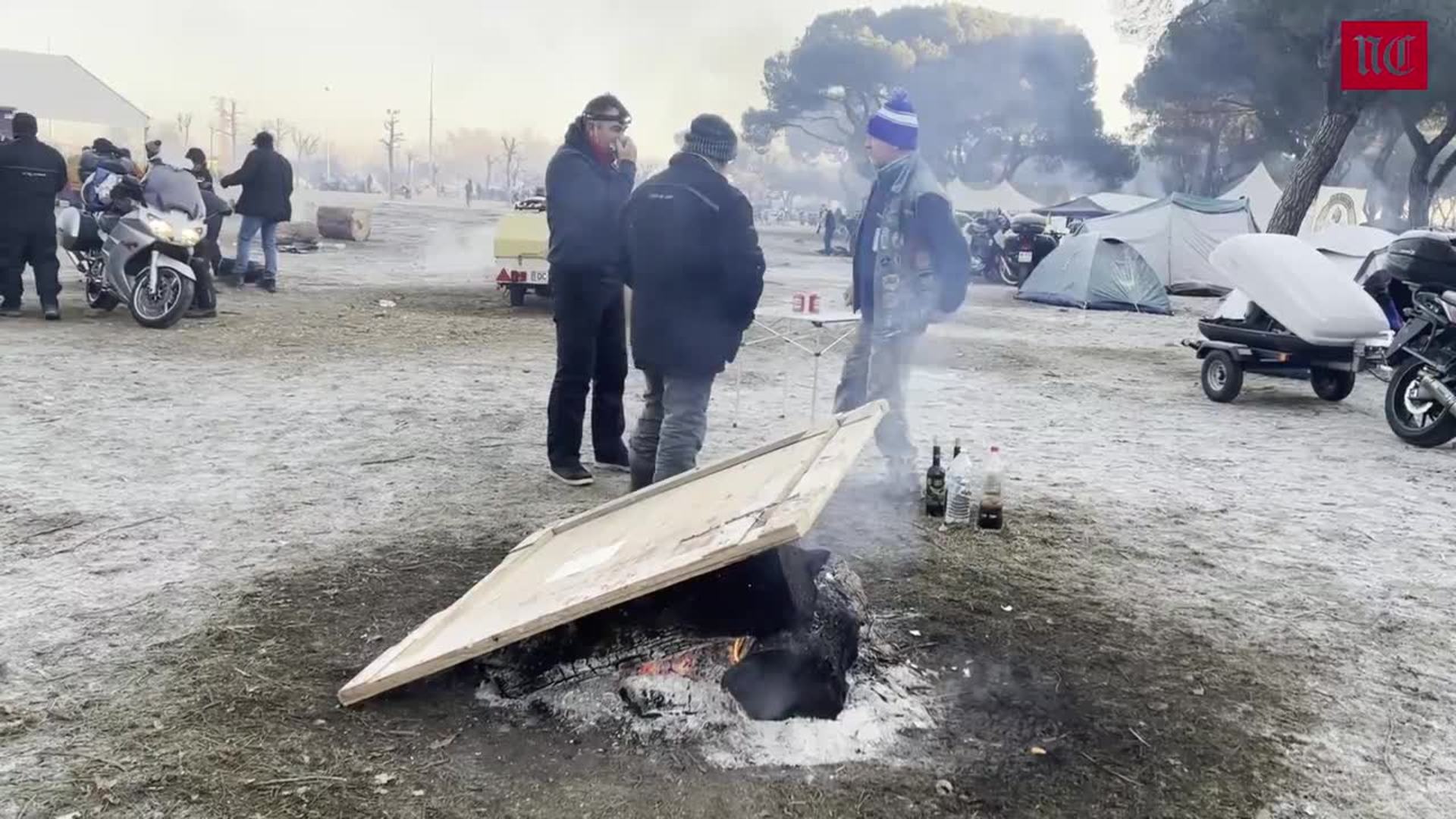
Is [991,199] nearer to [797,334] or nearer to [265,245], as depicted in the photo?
[797,334]

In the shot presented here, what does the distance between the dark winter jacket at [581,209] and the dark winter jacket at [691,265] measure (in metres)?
0.74

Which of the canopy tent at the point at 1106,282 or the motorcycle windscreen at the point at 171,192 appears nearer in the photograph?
the motorcycle windscreen at the point at 171,192

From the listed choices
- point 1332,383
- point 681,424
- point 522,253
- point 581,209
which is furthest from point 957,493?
Result: point 522,253

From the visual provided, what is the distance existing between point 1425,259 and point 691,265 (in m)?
6.32

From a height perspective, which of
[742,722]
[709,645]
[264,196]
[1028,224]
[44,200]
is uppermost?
[1028,224]

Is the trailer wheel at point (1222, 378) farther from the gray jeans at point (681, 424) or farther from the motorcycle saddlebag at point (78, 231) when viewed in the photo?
the motorcycle saddlebag at point (78, 231)

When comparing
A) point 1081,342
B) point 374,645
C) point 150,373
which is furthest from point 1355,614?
point 1081,342

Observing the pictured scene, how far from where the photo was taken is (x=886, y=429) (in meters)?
→ 5.18

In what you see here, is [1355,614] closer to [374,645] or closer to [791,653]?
[791,653]

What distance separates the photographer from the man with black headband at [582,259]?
5.00 metres

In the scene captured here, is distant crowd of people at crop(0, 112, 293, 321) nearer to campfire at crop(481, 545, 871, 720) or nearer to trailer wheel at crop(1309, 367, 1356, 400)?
campfire at crop(481, 545, 871, 720)

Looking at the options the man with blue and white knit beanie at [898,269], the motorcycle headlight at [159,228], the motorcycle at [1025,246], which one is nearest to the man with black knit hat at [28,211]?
the motorcycle headlight at [159,228]

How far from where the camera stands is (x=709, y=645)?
306 cm

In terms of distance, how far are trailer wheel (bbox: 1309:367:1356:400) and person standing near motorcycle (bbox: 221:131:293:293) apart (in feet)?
38.0
